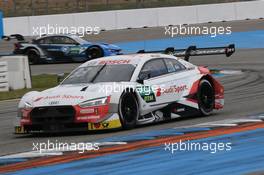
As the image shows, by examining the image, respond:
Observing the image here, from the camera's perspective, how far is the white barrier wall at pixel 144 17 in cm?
4275

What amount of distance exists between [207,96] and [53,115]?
10.6 feet

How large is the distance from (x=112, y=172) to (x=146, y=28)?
36.7 meters

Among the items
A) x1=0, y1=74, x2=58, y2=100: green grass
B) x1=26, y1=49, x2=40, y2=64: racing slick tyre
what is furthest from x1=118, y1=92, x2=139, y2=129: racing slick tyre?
x1=26, y1=49, x2=40, y2=64: racing slick tyre

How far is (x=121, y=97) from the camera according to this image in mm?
11641

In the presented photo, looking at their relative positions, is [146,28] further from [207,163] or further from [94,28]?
[207,163]

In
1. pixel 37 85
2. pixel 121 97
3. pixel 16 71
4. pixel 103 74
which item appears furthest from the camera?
pixel 37 85

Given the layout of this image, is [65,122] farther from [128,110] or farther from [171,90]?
[171,90]

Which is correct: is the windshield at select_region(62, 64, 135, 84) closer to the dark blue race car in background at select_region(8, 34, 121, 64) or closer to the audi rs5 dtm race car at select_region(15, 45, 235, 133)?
the audi rs5 dtm race car at select_region(15, 45, 235, 133)

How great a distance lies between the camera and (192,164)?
852cm

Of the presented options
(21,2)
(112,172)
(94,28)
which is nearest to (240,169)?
(112,172)

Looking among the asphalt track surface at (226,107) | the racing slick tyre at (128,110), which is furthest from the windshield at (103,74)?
the asphalt track surface at (226,107)

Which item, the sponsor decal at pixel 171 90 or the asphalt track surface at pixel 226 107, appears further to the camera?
the sponsor decal at pixel 171 90

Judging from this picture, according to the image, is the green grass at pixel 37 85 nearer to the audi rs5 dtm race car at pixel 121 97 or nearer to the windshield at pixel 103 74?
the windshield at pixel 103 74

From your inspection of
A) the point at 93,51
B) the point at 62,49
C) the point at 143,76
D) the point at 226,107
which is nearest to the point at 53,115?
the point at 143,76
